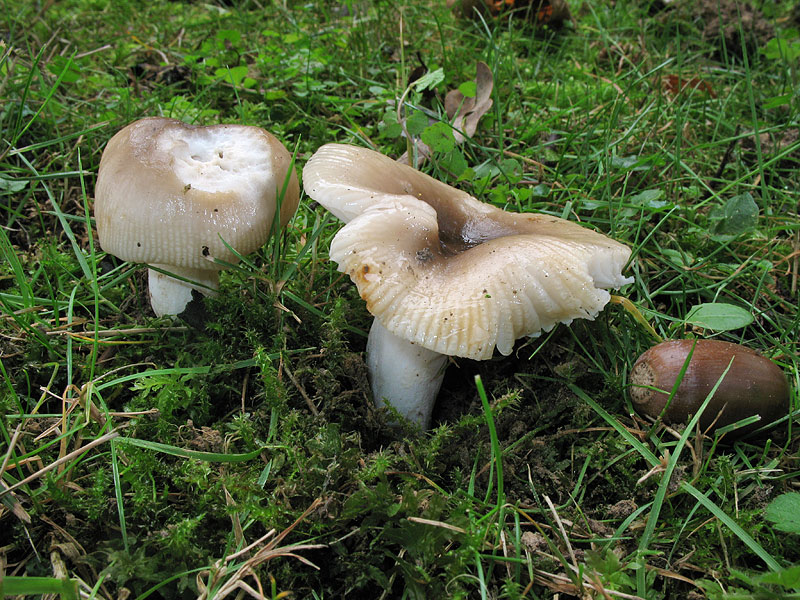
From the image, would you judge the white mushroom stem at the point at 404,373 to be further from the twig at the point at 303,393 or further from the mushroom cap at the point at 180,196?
the mushroom cap at the point at 180,196

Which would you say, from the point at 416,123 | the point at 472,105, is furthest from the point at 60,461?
the point at 472,105

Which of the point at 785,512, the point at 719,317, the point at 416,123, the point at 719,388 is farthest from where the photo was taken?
the point at 416,123

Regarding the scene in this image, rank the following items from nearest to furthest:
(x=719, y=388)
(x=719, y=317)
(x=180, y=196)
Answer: (x=180, y=196) → (x=719, y=388) → (x=719, y=317)

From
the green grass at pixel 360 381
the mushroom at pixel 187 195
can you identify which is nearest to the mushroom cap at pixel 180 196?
the mushroom at pixel 187 195

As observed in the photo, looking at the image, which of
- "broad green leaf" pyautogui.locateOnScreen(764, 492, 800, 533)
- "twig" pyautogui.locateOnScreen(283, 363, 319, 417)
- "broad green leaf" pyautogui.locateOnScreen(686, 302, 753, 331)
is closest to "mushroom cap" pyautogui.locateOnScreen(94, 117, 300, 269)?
"twig" pyautogui.locateOnScreen(283, 363, 319, 417)

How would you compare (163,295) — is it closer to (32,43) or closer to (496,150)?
(496,150)

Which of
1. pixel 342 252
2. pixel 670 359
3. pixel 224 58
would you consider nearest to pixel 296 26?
pixel 224 58

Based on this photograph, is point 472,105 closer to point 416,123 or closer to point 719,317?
point 416,123
